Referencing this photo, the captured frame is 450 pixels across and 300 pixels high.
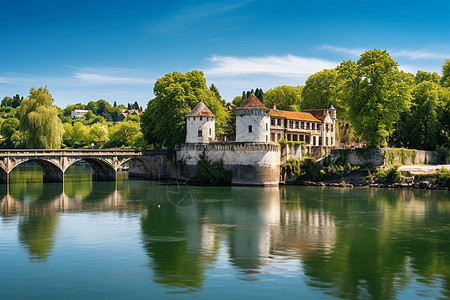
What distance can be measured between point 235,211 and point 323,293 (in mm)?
20087

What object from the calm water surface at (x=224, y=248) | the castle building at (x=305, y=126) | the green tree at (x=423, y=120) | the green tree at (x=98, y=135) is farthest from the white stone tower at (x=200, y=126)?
the green tree at (x=98, y=135)

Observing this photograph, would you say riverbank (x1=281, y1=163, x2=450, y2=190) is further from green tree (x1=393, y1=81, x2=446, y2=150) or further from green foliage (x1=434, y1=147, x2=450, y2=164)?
green tree (x1=393, y1=81, x2=446, y2=150)

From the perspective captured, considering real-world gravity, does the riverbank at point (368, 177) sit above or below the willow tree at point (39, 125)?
below

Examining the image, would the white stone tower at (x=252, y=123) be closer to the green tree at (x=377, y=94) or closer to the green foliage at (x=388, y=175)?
the green tree at (x=377, y=94)

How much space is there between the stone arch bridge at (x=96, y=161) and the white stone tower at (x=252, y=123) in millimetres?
12907

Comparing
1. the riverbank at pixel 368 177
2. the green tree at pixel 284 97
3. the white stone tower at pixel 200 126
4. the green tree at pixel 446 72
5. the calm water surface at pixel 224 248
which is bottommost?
the calm water surface at pixel 224 248

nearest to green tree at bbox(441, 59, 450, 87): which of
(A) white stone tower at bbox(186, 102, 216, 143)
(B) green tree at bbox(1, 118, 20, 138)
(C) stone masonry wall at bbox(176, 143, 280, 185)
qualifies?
(C) stone masonry wall at bbox(176, 143, 280, 185)

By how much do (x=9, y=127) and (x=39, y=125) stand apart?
6478 centimetres

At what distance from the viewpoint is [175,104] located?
65062 millimetres

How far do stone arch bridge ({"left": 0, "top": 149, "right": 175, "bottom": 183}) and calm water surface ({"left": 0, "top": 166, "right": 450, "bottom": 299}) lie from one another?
411 inches

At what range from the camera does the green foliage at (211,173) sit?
198 ft

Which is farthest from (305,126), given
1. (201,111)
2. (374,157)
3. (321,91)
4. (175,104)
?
(175,104)

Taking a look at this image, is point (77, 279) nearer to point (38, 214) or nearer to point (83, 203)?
point (38, 214)

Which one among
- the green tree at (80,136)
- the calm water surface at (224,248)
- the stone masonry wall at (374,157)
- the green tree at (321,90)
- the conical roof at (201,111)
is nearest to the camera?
the calm water surface at (224,248)
